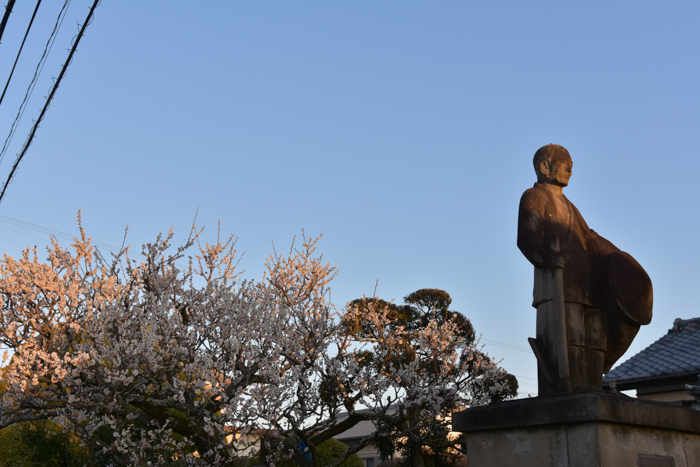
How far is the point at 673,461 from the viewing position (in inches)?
185

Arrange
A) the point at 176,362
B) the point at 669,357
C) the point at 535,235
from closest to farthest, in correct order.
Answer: the point at 535,235 < the point at 176,362 < the point at 669,357

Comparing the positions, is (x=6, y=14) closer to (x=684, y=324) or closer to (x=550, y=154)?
(x=550, y=154)

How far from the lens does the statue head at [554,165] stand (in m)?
5.55

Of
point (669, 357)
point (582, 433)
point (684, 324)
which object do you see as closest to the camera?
point (582, 433)

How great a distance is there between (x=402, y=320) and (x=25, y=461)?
13803 millimetres

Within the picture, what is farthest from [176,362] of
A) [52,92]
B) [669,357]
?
[669,357]

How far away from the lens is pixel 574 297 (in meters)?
5.08

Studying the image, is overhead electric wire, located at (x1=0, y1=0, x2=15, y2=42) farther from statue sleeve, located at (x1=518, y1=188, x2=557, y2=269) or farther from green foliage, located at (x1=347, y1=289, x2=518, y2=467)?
green foliage, located at (x1=347, y1=289, x2=518, y2=467)

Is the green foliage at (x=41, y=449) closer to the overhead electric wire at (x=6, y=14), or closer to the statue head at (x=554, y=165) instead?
the overhead electric wire at (x=6, y=14)

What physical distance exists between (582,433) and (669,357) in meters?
12.3

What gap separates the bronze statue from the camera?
494 cm

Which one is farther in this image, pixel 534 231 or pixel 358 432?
pixel 358 432

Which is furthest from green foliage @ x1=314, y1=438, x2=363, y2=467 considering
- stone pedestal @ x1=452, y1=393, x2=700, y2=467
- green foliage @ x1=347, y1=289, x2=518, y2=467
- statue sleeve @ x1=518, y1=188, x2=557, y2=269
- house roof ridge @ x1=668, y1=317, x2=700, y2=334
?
statue sleeve @ x1=518, y1=188, x2=557, y2=269

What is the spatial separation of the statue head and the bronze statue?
23cm
